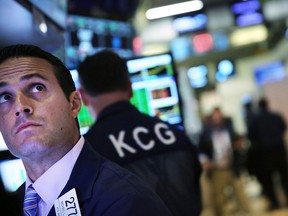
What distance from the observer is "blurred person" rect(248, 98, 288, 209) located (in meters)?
7.23

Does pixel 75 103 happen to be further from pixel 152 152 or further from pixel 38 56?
pixel 152 152

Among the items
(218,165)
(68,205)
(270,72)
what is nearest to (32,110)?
(68,205)

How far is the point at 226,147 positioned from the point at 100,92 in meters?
5.39

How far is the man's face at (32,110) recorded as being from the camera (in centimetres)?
120

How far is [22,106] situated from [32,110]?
26 mm

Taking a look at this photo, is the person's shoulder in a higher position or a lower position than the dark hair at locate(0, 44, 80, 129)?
lower

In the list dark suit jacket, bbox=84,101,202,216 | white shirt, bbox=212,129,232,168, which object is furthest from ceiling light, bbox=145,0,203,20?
dark suit jacket, bbox=84,101,202,216

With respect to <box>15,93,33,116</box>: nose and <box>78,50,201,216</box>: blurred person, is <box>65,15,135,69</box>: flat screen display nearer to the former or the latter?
<box>78,50,201,216</box>: blurred person

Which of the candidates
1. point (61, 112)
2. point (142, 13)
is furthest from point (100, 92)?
point (142, 13)

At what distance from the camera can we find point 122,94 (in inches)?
89.1

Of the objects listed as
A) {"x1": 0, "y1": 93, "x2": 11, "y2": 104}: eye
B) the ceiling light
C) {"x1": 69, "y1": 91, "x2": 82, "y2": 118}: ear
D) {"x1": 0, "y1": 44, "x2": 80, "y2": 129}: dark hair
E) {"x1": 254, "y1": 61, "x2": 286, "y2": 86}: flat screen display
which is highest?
the ceiling light

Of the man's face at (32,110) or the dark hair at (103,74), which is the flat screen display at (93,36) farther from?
the man's face at (32,110)

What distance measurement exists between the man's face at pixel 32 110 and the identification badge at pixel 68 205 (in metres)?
0.12

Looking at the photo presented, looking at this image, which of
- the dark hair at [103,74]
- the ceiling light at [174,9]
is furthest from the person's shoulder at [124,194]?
the ceiling light at [174,9]
